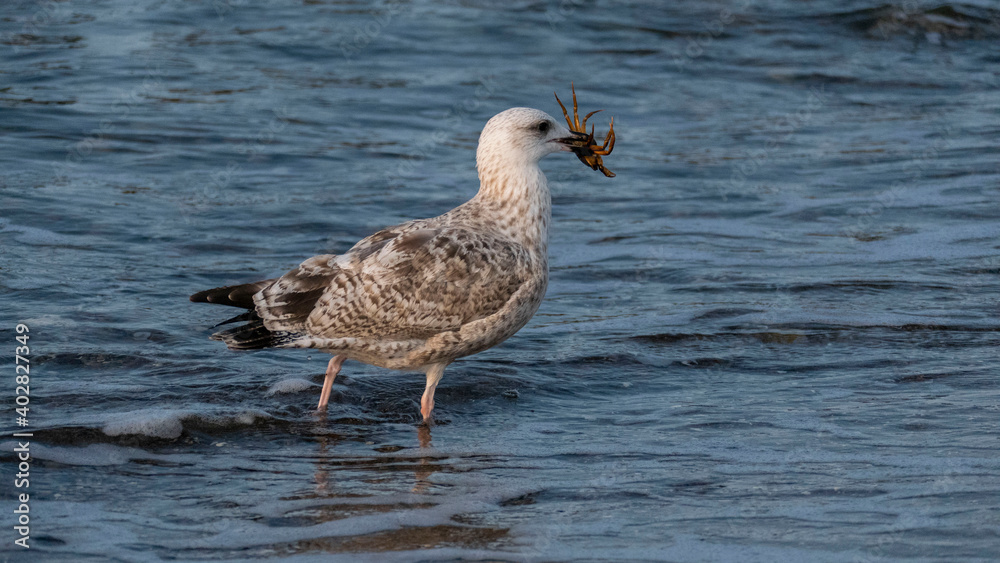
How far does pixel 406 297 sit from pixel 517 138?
1199 millimetres

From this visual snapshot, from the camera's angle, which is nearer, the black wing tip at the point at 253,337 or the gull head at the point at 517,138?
the black wing tip at the point at 253,337

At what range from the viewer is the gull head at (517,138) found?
23.0 ft

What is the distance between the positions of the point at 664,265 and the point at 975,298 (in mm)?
2519

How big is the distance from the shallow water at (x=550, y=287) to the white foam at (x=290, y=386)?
42mm

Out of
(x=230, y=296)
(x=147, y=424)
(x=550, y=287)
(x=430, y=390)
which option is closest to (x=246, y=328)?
(x=230, y=296)

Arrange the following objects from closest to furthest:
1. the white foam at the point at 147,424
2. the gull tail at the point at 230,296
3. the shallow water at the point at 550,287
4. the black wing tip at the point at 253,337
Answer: the shallow water at the point at 550,287
the white foam at the point at 147,424
the black wing tip at the point at 253,337
the gull tail at the point at 230,296

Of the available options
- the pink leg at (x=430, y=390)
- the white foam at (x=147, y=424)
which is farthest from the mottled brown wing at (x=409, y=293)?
the white foam at (x=147, y=424)

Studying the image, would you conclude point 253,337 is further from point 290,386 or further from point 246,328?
point 290,386

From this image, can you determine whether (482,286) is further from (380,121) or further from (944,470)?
(380,121)

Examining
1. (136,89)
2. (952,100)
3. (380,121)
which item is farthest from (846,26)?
(136,89)

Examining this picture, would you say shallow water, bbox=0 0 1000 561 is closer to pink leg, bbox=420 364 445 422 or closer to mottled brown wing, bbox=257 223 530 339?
pink leg, bbox=420 364 445 422

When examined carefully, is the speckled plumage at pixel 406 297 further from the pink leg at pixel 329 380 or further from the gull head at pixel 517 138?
the gull head at pixel 517 138

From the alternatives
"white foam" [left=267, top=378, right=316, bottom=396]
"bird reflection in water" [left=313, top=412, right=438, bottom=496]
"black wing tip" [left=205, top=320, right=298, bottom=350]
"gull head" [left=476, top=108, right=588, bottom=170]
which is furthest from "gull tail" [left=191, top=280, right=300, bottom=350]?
"gull head" [left=476, top=108, right=588, bottom=170]

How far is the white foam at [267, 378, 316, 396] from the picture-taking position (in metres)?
7.30
